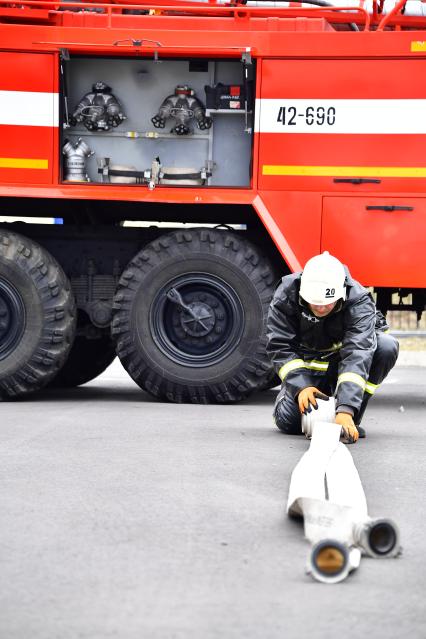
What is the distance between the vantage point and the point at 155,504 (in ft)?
18.0

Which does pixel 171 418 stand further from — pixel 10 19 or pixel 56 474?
pixel 10 19

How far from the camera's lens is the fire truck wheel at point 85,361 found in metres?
11.6

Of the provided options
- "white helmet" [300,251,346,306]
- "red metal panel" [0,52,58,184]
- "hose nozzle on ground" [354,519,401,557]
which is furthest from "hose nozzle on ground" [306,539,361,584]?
"red metal panel" [0,52,58,184]

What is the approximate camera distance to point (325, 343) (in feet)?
26.0

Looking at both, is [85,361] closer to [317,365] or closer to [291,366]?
[317,365]

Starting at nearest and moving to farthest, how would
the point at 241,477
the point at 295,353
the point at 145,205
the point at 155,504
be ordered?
the point at 155,504 → the point at 241,477 → the point at 295,353 → the point at 145,205

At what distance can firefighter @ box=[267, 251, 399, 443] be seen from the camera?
291 inches

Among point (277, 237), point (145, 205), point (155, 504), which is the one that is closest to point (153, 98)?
point (145, 205)

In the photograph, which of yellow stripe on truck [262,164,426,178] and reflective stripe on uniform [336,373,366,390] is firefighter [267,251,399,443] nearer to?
reflective stripe on uniform [336,373,366,390]

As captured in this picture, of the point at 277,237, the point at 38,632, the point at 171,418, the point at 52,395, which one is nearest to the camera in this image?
the point at 38,632

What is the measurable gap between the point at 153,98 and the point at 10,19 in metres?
1.21

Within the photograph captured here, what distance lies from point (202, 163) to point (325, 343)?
262cm

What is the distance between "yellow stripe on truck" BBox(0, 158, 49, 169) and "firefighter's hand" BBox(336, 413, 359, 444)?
3745mm

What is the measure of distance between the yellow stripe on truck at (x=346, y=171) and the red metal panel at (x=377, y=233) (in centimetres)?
17
